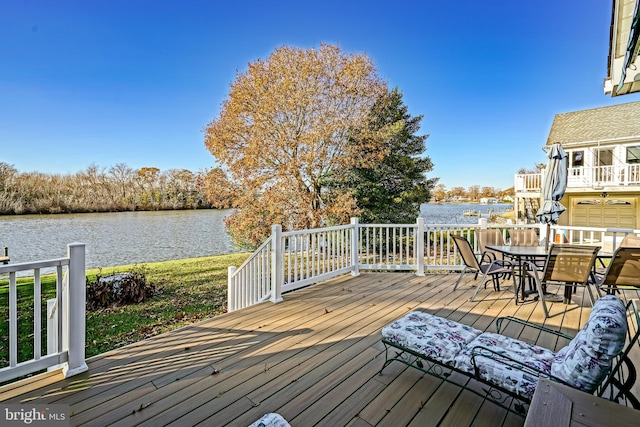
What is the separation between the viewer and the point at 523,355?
2002 mm

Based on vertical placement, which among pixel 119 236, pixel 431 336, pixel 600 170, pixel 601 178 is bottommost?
pixel 119 236

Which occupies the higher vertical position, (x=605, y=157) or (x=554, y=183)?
(x=605, y=157)

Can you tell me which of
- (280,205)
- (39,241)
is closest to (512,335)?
(280,205)

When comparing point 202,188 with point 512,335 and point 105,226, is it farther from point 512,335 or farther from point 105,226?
point 512,335

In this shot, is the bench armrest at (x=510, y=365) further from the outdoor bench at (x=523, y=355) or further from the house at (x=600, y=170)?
the house at (x=600, y=170)

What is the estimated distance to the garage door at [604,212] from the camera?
13062mm

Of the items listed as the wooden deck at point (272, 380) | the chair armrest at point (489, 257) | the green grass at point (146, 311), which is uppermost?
the chair armrest at point (489, 257)

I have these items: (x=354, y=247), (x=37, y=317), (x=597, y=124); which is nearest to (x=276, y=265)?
(x=354, y=247)

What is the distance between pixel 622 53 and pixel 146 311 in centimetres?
969

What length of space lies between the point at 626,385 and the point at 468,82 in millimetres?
13506

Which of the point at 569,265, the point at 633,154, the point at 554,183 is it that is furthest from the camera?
the point at 633,154

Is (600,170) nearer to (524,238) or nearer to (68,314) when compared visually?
(524,238)

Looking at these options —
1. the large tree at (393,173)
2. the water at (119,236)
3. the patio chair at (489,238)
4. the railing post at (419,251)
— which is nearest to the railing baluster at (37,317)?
the railing post at (419,251)

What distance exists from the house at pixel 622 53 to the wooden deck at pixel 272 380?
315 centimetres
